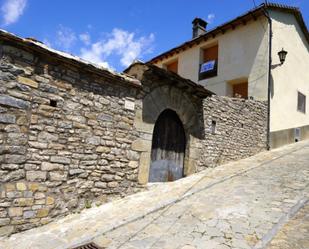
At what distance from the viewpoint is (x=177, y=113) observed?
257 inches

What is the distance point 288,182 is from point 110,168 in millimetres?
3343

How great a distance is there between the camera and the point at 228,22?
11102 mm

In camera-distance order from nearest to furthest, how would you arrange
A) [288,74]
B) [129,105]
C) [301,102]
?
1. [129,105]
2. [288,74]
3. [301,102]

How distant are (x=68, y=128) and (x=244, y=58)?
8.27 meters

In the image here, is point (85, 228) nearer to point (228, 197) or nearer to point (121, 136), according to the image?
point (121, 136)

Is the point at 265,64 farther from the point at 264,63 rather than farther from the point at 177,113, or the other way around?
the point at 177,113

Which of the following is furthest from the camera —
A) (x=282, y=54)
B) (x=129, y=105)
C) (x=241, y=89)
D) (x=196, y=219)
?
(x=241, y=89)

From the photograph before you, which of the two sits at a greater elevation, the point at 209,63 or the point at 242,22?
the point at 242,22

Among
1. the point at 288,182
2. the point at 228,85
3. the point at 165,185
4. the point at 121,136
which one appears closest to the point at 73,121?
the point at 121,136

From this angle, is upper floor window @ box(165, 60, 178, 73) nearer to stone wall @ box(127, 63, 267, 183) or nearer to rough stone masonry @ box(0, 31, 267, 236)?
stone wall @ box(127, 63, 267, 183)

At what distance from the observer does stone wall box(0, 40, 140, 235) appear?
3.89m

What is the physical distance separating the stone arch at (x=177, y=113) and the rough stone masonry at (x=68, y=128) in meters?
0.02

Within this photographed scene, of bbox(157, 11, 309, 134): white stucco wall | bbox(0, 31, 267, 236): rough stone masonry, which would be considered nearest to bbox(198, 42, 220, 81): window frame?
bbox(157, 11, 309, 134): white stucco wall

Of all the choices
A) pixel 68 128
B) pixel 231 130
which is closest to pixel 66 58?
pixel 68 128
